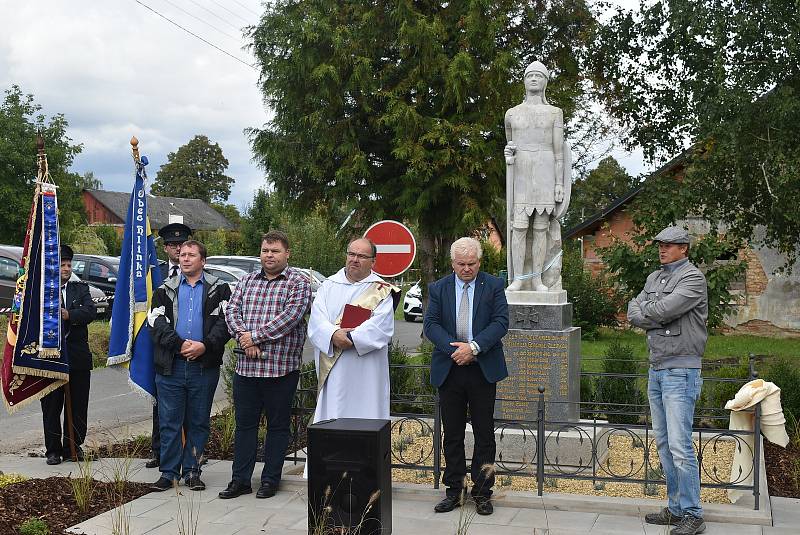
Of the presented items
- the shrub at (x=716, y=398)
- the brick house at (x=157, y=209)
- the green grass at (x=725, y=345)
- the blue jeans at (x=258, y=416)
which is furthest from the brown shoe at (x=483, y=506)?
the brick house at (x=157, y=209)

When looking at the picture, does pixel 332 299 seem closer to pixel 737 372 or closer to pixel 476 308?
pixel 476 308

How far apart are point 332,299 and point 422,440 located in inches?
104

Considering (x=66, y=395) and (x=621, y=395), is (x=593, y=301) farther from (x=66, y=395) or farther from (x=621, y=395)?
(x=66, y=395)

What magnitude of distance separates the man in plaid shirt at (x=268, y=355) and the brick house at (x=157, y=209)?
203 feet

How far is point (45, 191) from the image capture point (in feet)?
24.2

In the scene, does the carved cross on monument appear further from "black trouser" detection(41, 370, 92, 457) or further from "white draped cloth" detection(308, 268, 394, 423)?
"black trouser" detection(41, 370, 92, 457)

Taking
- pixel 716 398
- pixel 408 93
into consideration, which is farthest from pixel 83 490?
pixel 408 93

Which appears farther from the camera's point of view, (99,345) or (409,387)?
(99,345)

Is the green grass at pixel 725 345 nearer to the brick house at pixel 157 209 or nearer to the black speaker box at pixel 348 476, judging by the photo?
the black speaker box at pixel 348 476

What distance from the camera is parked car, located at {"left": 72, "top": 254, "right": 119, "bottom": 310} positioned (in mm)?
22547

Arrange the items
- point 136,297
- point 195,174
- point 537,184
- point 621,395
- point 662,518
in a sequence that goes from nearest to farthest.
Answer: point 662,518 → point 136,297 → point 537,184 → point 621,395 → point 195,174

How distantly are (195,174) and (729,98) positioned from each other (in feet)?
226

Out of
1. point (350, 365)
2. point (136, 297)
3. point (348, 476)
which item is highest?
point (136, 297)

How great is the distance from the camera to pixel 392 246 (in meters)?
8.21
